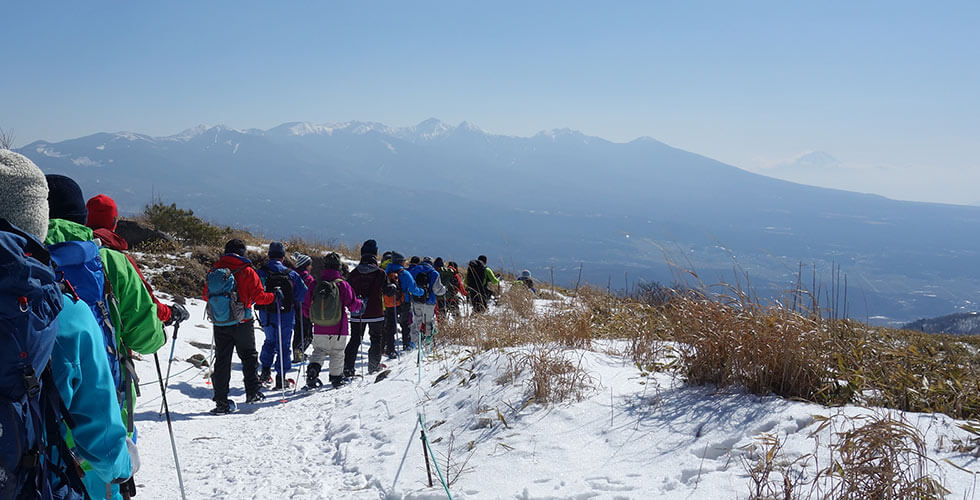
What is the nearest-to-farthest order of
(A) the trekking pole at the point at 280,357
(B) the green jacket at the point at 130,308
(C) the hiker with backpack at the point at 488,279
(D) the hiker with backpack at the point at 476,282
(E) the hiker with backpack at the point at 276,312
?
(B) the green jacket at the point at 130,308 → (A) the trekking pole at the point at 280,357 → (E) the hiker with backpack at the point at 276,312 → (D) the hiker with backpack at the point at 476,282 → (C) the hiker with backpack at the point at 488,279

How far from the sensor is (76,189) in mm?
3027

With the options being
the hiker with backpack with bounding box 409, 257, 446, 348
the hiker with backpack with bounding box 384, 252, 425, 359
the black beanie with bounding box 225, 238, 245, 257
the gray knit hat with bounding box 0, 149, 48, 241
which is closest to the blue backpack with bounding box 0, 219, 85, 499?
the gray knit hat with bounding box 0, 149, 48, 241

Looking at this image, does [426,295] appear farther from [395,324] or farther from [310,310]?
[310,310]

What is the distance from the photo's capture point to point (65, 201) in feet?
9.53

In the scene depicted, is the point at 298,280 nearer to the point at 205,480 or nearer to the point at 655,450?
the point at 205,480

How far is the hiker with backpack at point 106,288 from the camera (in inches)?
104

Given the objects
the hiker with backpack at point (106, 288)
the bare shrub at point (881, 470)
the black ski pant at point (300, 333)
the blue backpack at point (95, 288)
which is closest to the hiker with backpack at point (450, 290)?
the black ski pant at point (300, 333)

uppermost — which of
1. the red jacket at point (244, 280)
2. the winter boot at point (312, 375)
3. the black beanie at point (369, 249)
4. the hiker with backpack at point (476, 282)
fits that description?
the black beanie at point (369, 249)

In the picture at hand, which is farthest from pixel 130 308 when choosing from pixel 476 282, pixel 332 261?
pixel 476 282

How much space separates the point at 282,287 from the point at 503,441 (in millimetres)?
6342

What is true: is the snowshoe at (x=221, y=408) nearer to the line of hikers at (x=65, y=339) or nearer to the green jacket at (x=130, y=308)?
the line of hikers at (x=65, y=339)

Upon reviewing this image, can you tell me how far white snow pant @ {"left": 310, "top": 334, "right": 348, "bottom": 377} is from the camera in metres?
8.46

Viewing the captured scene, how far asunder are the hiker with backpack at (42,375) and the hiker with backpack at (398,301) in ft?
25.8

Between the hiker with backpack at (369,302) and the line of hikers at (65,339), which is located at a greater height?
the line of hikers at (65,339)
